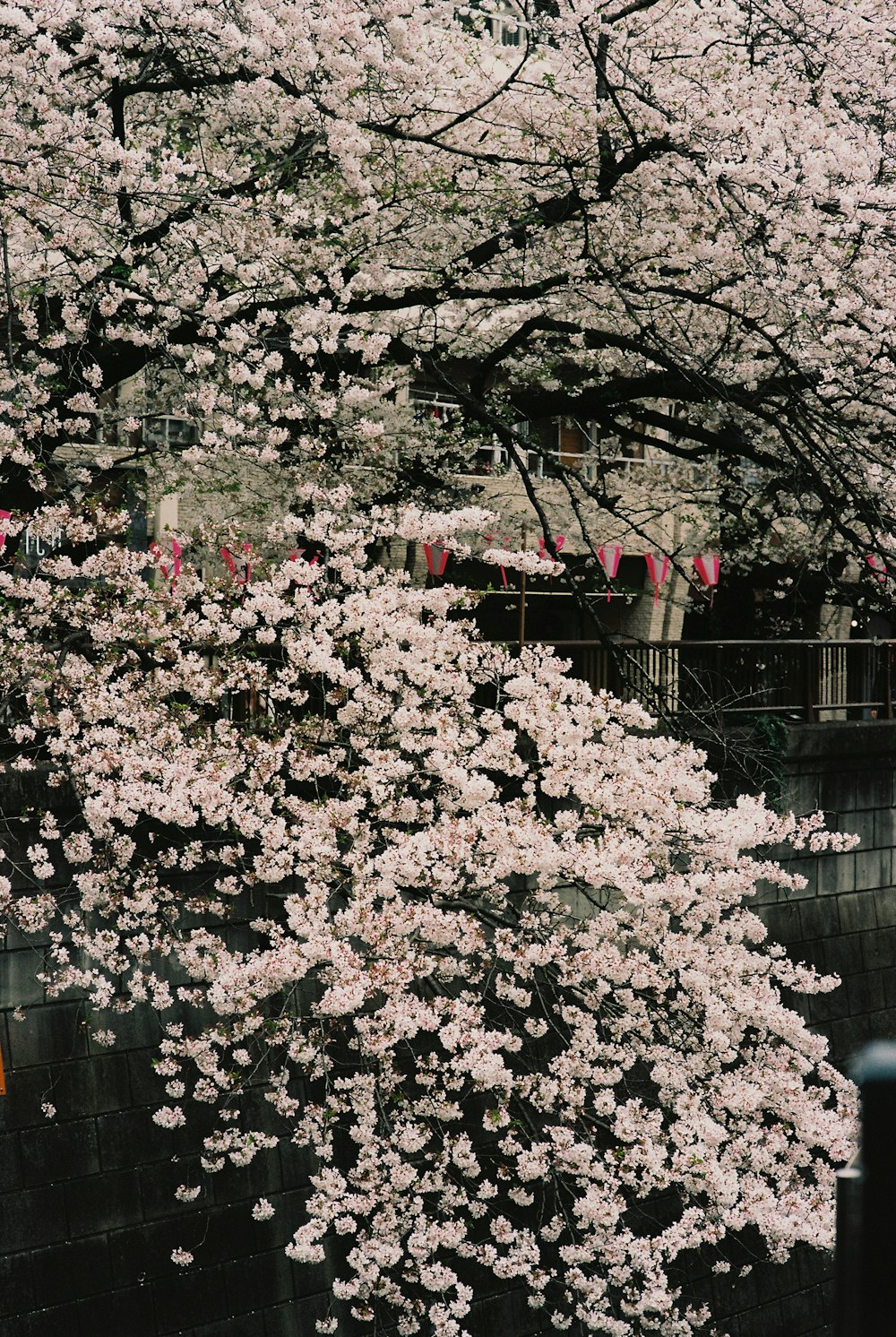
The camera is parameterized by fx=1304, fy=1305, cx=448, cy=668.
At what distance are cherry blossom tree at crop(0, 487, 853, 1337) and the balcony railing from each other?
1.87 meters

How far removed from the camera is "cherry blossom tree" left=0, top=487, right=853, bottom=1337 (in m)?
7.88

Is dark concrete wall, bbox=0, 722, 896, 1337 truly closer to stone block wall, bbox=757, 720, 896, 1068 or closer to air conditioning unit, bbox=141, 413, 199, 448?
stone block wall, bbox=757, 720, 896, 1068

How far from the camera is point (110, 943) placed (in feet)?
27.0

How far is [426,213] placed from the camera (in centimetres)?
1144

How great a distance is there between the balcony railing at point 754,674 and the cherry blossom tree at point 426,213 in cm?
180

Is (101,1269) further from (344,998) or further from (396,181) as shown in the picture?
(396,181)

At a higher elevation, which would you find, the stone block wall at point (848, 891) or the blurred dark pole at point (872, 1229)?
the blurred dark pole at point (872, 1229)

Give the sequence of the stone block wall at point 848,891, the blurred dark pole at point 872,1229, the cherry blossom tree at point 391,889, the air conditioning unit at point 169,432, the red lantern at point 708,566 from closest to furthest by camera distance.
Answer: the blurred dark pole at point 872,1229 → the cherry blossom tree at point 391,889 → the stone block wall at point 848,891 → the air conditioning unit at point 169,432 → the red lantern at point 708,566

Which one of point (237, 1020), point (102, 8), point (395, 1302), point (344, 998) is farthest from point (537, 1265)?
point (102, 8)

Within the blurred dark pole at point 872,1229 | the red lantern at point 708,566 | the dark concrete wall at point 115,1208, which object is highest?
the red lantern at point 708,566

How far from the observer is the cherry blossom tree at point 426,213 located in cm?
881

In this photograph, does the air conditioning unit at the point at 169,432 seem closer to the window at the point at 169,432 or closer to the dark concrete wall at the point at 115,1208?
the window at the point at 169,432

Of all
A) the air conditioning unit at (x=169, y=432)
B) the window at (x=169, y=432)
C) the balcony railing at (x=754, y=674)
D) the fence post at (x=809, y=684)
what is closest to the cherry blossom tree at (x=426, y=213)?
the air conditioning unit at (x=169, y=432)

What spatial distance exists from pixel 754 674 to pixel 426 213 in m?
5.74
